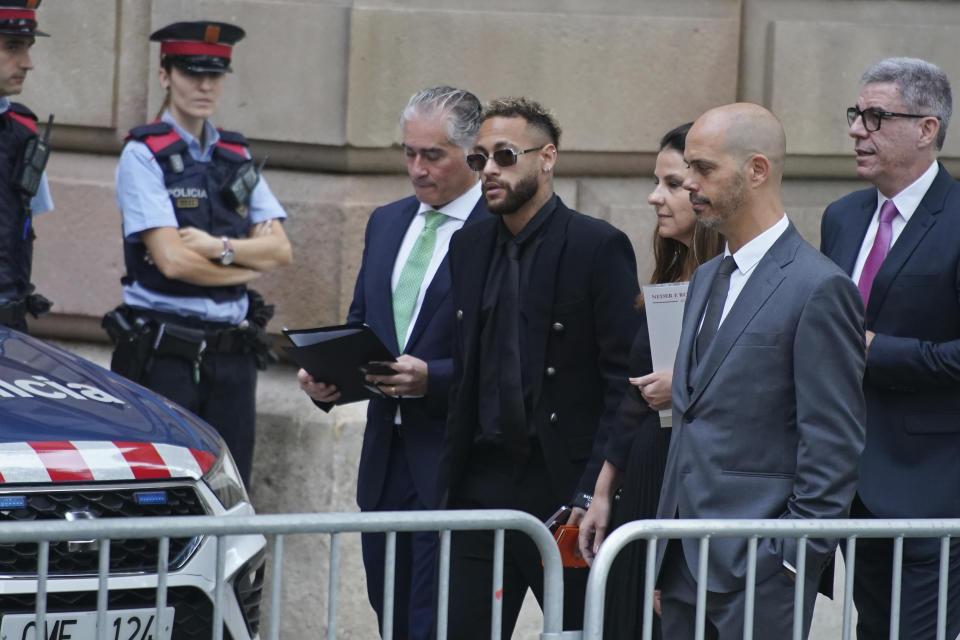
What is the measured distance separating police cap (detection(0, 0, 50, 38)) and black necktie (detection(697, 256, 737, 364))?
10.5 ft

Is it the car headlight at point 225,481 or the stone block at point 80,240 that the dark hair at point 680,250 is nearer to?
the car headlight at point 225,481

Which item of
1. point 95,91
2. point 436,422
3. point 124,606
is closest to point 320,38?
point 95,91

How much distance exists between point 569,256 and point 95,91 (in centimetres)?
298

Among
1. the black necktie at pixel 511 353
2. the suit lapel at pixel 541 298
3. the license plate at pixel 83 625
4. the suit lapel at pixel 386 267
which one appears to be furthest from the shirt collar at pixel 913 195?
the license plate at pixel 83 625

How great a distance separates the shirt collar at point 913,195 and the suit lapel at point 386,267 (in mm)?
1519

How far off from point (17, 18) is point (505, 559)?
2.88 meters

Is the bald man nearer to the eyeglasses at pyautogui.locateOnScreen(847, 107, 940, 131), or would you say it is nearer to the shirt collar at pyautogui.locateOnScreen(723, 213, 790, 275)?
the shirt collar at pyautogui.locateOnScreen(723, 213, 790, 275)

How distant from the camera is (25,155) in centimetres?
555

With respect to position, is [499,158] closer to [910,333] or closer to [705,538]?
[910,333]

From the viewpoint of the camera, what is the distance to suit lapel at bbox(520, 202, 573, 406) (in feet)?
13.5

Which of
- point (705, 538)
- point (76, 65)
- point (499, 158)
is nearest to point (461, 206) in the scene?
point (499, 158)

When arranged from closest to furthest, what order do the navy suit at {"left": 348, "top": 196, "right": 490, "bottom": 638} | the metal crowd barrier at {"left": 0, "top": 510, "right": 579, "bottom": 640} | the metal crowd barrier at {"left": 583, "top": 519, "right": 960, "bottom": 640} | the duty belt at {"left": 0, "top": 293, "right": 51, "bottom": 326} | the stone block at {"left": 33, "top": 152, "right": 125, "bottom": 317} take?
the metal crowd barrier at {"left": 0, "top": 510, "right": 579, "bottom": 640}
the metal crowd barrier at {"left": 583, "top": 519, "right": 960, "bottom": 640}
the navy suit at {"left": 348, "top": 196, "right": 490, "bottom": 638}
the duty belt at {"left": 0, "top": 293, "right": 51, "bottom": 326}
the stone block at {"left": 33, "top": 152, "right": 125, "bottom": 317}

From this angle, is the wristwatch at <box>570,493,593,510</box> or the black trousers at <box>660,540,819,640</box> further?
the wristwatch at <box>570,493,593,510</box>

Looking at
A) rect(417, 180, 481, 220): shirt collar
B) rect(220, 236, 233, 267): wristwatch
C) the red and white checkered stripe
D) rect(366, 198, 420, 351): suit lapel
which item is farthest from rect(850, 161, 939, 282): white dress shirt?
rect(220, 236, 233, 267): wristwatch
